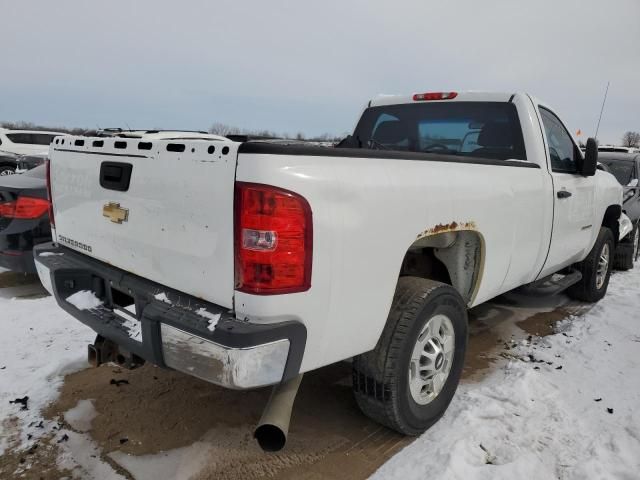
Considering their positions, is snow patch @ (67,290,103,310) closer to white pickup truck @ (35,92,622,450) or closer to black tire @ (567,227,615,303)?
white pickup truck @ (35,92,622,450)

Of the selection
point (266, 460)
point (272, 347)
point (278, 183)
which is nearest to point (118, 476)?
point (266, 460)

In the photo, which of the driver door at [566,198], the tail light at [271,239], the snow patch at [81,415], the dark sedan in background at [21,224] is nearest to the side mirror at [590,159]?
the driver door at [566,198]

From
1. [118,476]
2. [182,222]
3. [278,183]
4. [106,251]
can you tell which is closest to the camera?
[278,183]

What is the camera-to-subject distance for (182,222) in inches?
79.1

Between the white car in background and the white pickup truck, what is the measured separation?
57.8 feet

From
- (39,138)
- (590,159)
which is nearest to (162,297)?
(590,159)

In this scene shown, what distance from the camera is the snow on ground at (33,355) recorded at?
2830 millimetres

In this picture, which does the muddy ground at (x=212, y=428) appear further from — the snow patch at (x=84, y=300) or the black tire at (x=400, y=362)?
the snow patch at (x=84, y=300)

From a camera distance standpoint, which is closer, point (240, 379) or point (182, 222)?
point (240, 379)

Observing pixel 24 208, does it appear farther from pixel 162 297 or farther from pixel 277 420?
pixel 277 420

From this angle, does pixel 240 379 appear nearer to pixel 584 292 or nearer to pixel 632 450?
pixel 632 450

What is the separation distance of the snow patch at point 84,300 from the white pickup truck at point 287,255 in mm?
15

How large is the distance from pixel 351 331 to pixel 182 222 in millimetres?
861

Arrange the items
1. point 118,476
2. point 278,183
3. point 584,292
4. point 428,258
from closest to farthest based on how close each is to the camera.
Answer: point 278,183, point 118,476, point 428,258, point 584,292
